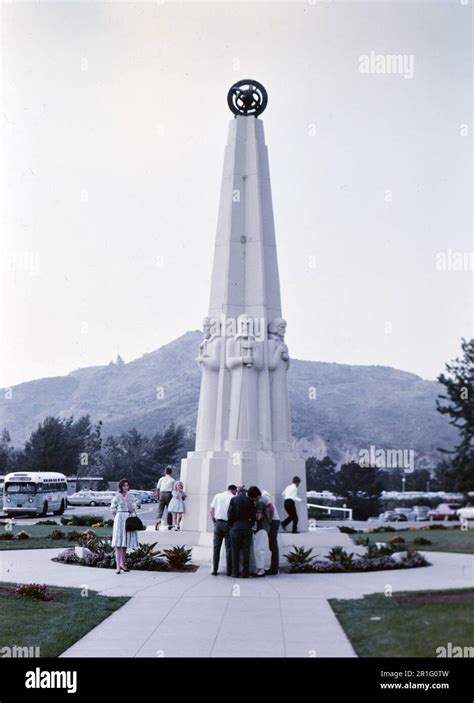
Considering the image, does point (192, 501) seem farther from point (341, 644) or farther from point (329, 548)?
point (341, 644)

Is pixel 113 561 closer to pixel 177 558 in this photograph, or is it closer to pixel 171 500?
pixel 177 558

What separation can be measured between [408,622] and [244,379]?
11.6 meters

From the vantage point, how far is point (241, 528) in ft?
52.3

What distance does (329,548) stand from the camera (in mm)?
19562

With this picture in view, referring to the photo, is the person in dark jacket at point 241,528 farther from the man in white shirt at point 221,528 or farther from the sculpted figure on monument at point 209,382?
the sculpted figure on monument at point 209,382

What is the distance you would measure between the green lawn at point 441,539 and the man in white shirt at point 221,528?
6.29m

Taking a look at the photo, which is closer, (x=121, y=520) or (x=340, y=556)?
(x=121, y=520)

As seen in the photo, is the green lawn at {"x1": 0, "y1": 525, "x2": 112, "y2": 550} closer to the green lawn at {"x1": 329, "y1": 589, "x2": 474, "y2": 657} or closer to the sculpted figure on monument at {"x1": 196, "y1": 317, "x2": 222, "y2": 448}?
the sculpted figure on monument at {"x1": 196, "y1": 317, "x2": 222, "y2": 448}

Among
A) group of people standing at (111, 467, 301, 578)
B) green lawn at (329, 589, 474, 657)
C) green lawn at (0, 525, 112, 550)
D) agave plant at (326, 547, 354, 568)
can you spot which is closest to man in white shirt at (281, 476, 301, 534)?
agave plant at (326, 547, 354, 568)

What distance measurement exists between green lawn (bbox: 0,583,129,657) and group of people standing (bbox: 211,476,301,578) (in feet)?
10.8

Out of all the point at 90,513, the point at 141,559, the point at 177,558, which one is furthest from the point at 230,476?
the point at 90,513

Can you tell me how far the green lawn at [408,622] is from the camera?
329 inches
